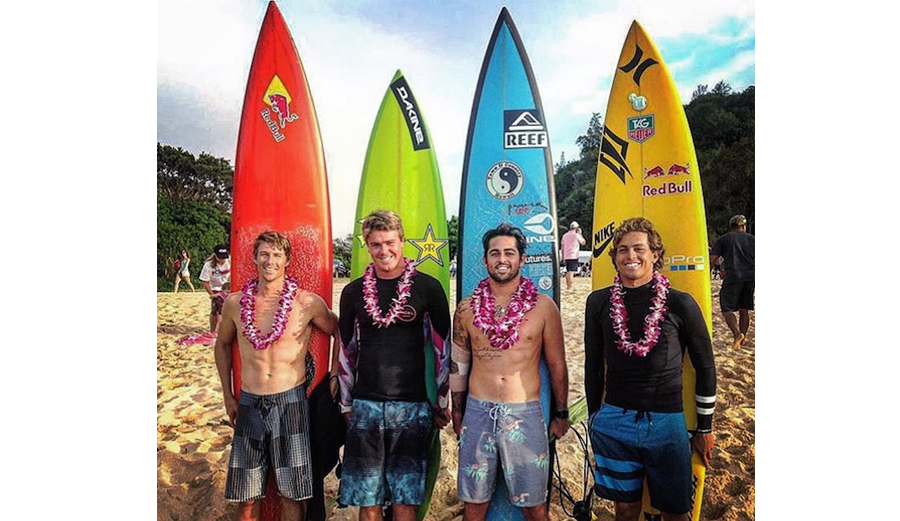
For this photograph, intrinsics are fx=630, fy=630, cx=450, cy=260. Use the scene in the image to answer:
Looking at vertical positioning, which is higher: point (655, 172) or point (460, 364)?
point (655, 172)

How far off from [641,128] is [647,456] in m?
1.66

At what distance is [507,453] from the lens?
116 inches

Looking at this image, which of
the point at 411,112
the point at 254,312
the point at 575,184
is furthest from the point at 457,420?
the point at 411,112

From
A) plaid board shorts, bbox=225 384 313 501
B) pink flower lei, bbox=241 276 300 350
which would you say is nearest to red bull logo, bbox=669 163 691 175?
pink flower lei, bbox=241 276 300 350

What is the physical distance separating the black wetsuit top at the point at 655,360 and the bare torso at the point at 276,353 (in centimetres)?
145

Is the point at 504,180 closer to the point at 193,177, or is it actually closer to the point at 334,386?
the point at 334,386

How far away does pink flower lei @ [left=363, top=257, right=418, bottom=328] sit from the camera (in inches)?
120

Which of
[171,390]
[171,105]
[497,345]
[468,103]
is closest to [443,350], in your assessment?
[497,345]

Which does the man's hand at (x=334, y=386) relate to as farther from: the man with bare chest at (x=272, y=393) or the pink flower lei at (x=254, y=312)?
the pink flower lei at (x=254, y=312)

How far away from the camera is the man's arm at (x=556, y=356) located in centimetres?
305

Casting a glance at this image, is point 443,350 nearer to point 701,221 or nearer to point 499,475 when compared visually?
point 499,475

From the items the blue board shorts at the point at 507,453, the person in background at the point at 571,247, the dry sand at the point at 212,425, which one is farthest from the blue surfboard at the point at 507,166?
the blue board shorts at the point at 507,453

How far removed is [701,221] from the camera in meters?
3.25

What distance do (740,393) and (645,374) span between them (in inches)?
32.9
